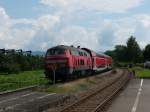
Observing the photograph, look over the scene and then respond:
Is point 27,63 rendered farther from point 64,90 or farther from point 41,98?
point 41,98

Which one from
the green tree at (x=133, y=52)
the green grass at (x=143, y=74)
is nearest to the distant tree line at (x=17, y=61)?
the green grass at (x=143, y=74)

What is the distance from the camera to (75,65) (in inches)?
1566

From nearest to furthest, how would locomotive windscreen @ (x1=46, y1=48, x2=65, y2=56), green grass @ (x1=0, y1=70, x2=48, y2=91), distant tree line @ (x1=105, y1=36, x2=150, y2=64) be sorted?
green grass @ (x1=0, y1=70, x2=48, y2=91) < locomotive windscreen @ (x1=46, y1=48, x2=65, y2=56) < distant tree line @ (x1=105, y1=36, x2=150, y2=64)

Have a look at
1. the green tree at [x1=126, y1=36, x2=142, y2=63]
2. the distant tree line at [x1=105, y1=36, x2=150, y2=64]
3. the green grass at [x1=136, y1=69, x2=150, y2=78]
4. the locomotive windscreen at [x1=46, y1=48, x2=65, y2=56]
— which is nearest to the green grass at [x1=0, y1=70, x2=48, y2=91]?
the locomotive windscreen at [x1=46, y1=48, x2=65, y2=56]

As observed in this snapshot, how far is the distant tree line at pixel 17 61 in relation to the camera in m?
66.7

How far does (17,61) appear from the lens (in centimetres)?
7694

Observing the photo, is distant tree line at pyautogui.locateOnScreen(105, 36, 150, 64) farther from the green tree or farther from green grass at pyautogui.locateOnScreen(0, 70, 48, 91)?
green grass at pyautogui.locateOnScreen(0, 70, 48, 91)

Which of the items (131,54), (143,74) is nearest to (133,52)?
(131,54)

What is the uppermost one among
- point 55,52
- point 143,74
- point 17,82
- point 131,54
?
point 131,54

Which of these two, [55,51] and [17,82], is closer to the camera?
[17,82]

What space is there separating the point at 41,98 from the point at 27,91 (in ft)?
14.6

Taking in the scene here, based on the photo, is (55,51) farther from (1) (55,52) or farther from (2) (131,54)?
(2) (131,54)

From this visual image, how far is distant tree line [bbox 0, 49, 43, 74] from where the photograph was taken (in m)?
66.7

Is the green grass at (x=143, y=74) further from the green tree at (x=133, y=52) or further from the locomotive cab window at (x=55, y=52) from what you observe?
the green tree at (x=133, y=52)
